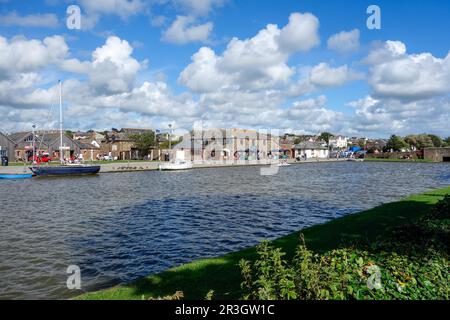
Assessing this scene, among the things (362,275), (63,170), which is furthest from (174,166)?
(362,275)

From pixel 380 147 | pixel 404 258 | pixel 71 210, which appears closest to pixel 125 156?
pixel 71 210

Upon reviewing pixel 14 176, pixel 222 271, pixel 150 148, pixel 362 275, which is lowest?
pixel 222 271

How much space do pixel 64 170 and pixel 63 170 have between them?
6.2 inches

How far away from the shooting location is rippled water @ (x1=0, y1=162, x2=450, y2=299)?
14.0 metres

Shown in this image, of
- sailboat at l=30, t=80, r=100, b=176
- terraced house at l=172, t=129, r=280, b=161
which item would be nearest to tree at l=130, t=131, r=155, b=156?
terraced house at l=172, t=129, r=280, b=161

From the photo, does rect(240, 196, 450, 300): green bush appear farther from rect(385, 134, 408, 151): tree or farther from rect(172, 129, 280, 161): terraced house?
rect(385, 134, 408, 151): tree

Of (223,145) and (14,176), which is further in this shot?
(223,145)

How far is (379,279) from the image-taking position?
21.5ft

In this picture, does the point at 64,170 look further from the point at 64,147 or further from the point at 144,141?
the point at 144,141

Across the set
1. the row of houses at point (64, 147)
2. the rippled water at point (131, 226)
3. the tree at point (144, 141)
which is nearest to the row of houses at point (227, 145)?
the tree at point (144, 141)

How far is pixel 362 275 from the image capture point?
6.87m
